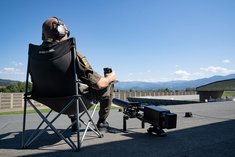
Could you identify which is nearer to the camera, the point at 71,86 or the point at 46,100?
the point at 71,86

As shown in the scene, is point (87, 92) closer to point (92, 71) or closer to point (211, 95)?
point (92, 71)

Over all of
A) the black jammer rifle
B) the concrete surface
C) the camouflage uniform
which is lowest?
the concrete surface

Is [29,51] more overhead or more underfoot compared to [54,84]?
more overhead

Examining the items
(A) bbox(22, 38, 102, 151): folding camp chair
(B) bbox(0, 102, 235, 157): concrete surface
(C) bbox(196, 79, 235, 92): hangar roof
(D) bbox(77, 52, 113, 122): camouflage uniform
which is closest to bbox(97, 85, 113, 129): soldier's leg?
(D) bbox(77, 52, 113, 122): camouflage uniform

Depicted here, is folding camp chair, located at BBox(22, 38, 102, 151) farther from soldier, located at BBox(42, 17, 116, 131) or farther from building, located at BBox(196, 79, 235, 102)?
building, located at BBox(196, 79, 235, 102)

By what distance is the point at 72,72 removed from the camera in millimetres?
2656

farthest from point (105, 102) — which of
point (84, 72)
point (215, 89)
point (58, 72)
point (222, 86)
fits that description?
point (222, 86)

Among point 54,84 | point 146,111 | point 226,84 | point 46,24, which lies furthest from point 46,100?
point 226,84

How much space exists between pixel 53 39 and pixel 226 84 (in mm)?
55867

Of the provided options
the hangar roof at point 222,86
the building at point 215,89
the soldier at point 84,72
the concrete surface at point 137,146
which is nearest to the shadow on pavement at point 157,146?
the concrete surface at point 137,146

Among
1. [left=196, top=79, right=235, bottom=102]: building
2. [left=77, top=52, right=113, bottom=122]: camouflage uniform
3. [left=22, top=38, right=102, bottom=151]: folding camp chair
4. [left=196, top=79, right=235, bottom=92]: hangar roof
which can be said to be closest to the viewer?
[left=22, top=38, right=102, bottom=151]: folding camp chair

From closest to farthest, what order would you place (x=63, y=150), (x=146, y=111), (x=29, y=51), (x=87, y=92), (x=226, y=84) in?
1. (x=63, y=150)
2. (x=29, y=51)
3. (x=87, y=92)
4. (x=146, y=111)
5. (x=226, y=84)

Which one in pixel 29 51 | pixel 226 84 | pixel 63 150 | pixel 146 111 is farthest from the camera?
pixel 226 84

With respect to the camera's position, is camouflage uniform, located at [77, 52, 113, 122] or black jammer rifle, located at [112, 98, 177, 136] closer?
camouflage uniform, located at [77, 52, 113, 122]
